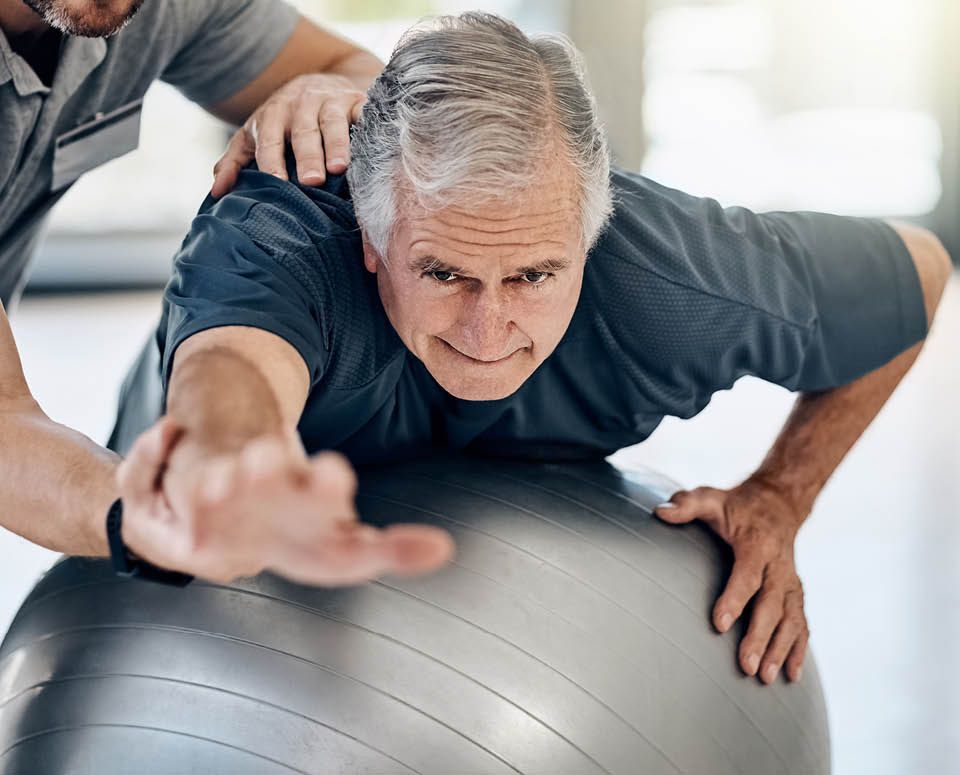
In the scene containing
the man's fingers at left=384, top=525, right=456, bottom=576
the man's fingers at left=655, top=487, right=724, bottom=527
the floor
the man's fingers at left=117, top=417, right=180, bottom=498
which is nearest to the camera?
the man's fingers at left=384, top=525, right=456, bottom=576

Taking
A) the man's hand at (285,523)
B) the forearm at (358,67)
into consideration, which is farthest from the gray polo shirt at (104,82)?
the man's hand at (285,523)

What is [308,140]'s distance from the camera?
5.28ft

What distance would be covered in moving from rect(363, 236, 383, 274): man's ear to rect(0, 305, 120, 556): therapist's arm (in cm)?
37

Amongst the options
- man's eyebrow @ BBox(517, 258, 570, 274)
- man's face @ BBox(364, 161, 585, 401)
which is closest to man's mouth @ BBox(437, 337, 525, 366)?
man's face @ BBox(364, 161, 585, 401)

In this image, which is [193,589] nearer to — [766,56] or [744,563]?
[744,563]

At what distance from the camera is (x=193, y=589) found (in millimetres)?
1350

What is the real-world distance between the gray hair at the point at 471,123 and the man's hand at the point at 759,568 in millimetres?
442

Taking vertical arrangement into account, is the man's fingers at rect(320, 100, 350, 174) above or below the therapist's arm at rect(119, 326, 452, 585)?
below

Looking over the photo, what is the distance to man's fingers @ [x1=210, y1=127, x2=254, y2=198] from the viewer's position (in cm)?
164

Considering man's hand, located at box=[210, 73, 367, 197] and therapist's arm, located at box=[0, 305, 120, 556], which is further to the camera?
man's hand, located at box=[210, 73, 367, 197]

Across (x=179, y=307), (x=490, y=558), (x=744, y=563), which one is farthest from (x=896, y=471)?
(x=179, y=307)

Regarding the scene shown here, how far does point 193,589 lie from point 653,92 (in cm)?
474

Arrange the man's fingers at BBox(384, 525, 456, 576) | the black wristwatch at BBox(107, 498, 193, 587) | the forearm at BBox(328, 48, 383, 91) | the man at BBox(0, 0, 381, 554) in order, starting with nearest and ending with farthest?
the man's fingers at BBox(384, 525, 456, 576), the black wristwatch at BBox(107, 498, 193, 587), the man at BBox(0, 0, 381, 554), the forearm at BBox(328, 48, 383, 91)

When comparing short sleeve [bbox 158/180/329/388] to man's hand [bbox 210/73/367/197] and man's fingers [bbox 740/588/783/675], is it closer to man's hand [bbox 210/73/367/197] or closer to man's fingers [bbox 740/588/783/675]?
man's hand [bbox 210/73/367/197]
